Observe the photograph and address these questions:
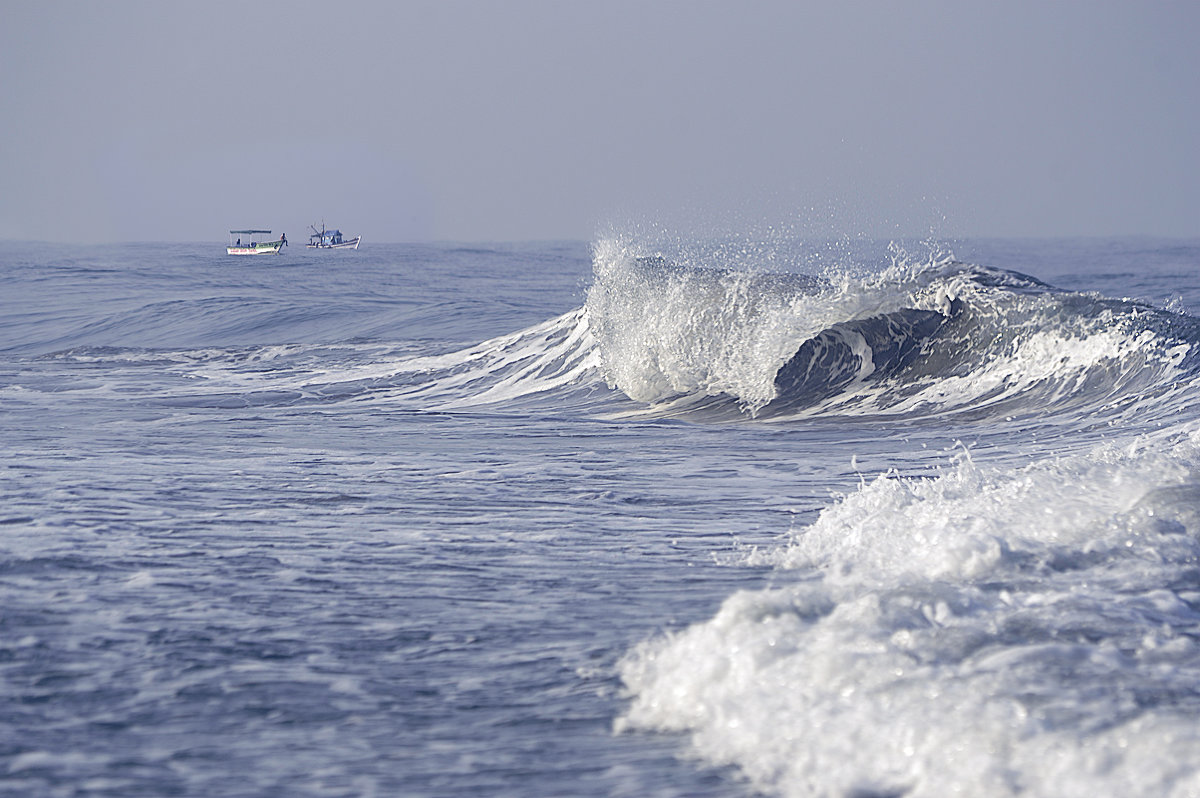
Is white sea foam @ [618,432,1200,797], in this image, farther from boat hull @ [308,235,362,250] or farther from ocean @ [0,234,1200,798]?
boat hull @ [308,235,362,250]

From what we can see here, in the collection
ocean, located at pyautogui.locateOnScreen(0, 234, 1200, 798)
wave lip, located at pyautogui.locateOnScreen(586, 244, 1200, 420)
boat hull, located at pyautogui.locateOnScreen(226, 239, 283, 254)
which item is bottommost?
ocean, located at pyautogui.locateOnScreen(0, 234, 1200, 798)

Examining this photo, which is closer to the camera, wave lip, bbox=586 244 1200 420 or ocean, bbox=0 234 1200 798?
ocean, bbox=0 234 1200 798

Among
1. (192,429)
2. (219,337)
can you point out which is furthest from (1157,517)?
(219,337)

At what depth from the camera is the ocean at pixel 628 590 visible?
311cm

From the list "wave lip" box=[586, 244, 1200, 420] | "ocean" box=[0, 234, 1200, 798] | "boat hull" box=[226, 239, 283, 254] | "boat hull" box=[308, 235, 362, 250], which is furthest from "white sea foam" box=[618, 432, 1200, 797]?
"boat hull" box=[308, 235, 362, 250]

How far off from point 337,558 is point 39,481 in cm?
293

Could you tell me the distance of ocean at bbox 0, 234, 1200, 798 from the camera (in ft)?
10.2

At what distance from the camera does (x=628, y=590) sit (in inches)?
188

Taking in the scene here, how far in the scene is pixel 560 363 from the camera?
49.3ft

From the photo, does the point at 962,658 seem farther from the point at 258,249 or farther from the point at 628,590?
the point at 258,249

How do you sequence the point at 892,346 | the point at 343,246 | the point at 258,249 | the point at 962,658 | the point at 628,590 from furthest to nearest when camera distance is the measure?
the point at 343,246 < the point at 258,249 < the point at 892,346 < the point at 628,590 < the point at 962,658

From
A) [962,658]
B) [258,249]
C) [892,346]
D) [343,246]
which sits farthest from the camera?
[343,246]

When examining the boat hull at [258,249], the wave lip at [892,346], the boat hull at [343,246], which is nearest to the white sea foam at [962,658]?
the wave lip at [892,346]

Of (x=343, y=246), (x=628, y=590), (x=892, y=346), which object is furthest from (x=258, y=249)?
(x=628, y=590)
